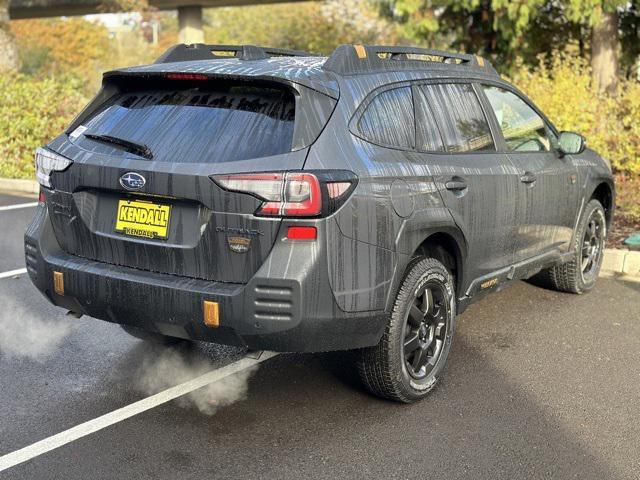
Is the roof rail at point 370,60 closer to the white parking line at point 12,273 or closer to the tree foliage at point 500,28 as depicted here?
the white parking line at point 12,273

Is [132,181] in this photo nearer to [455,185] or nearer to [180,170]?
[180,170]

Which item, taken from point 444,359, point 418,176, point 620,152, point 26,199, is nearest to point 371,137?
point 418,176

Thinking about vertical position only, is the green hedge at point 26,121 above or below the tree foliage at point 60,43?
above

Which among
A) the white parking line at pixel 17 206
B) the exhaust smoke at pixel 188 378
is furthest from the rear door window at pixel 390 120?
the white parking line at pixel 17 206

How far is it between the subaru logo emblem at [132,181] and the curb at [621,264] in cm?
509

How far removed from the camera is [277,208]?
3.71 meters

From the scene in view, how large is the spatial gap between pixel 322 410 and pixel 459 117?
1.90 metres

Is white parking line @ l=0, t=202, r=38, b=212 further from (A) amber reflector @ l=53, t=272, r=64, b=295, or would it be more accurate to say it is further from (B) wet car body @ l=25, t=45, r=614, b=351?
(A) amber reflector @ l=53, t=272, r=64, b=295

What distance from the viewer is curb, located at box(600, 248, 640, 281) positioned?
7.70 meters

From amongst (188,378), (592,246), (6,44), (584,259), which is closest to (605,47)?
(592,246)

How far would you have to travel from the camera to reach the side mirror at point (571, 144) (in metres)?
6.11

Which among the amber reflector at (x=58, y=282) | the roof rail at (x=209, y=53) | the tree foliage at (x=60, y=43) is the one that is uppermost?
the roof rail at (x=209, y=53)

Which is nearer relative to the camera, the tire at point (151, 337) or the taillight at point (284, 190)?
the taillight at point (284, 190)

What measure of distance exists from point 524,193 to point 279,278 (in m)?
2.33
